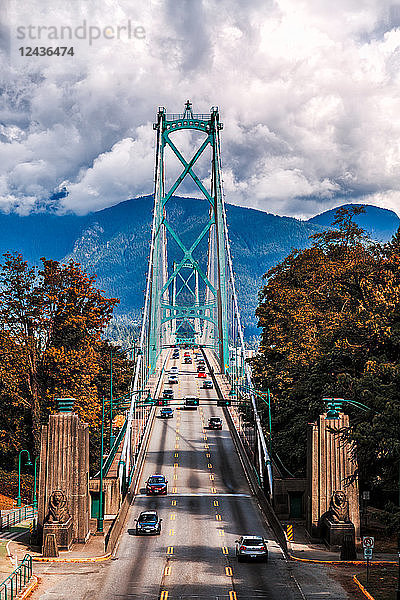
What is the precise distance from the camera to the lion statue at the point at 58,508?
42.2 m

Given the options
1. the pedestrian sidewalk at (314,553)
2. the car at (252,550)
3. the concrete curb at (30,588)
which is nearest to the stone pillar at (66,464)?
the concrete curb at (30,588)

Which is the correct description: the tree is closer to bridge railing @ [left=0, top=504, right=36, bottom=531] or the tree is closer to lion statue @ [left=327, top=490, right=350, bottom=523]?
bridge railing @ [left=0, top=504, right=36, bottom=531]

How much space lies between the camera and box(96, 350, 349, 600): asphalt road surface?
111ft

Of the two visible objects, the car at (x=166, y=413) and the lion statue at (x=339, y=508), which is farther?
the car at (x=166, y=413)

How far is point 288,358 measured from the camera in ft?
197

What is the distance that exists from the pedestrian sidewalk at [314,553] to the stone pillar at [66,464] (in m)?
11.0

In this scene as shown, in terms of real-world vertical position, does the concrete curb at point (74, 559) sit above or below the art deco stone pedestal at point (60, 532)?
below

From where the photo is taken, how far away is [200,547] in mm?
42812

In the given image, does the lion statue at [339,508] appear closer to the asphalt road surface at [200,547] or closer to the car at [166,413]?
the asphalt road surface at [200,547]

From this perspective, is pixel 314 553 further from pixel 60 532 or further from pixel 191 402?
pixel 191 402

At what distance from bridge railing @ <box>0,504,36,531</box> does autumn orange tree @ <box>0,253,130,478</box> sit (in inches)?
198

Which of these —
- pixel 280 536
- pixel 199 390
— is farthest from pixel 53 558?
pixel 199 390

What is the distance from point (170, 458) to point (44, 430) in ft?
98.2

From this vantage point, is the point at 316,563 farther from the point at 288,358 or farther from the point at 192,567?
the point at 288,358
